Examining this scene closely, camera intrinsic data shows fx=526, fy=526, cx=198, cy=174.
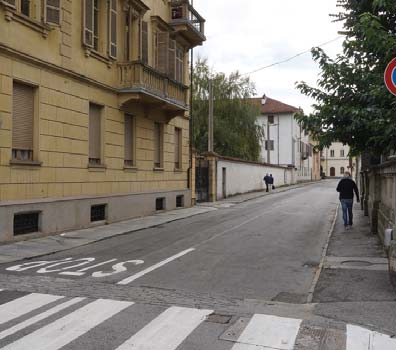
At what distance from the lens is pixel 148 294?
A: 757 centimetres

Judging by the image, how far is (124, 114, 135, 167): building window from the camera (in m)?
20.0

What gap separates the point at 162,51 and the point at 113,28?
14.5 ft

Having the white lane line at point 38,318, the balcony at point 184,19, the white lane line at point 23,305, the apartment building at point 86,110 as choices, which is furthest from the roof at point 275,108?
the white lane line at point 38,318

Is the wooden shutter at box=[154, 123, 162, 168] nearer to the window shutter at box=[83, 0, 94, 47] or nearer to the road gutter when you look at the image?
the window shutter at box=[83, 0, 94, 47]

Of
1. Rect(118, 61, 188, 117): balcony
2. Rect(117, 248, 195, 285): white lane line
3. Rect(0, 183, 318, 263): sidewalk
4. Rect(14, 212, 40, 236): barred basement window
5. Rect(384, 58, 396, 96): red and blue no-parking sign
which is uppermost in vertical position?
Rect(118, 61, 188, 117): balcony

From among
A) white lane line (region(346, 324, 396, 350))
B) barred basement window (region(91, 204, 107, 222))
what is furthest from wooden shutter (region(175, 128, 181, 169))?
white lane line (region(346, 324, 396, 350))

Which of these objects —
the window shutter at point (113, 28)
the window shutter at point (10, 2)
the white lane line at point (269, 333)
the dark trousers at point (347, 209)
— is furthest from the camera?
the window shutter at point (113, 28)

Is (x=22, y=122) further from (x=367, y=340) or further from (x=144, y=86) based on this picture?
(x=367, y=340)

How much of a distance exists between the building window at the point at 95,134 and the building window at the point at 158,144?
16.9 feet

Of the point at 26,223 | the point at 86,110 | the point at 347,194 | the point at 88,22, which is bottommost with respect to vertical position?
the point at 26,223

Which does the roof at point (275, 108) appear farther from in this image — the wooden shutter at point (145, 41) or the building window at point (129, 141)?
the building window at point (129, 141)

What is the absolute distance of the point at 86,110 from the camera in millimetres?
16625

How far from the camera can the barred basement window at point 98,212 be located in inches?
675

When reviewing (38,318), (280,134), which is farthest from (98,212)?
(280,134)
